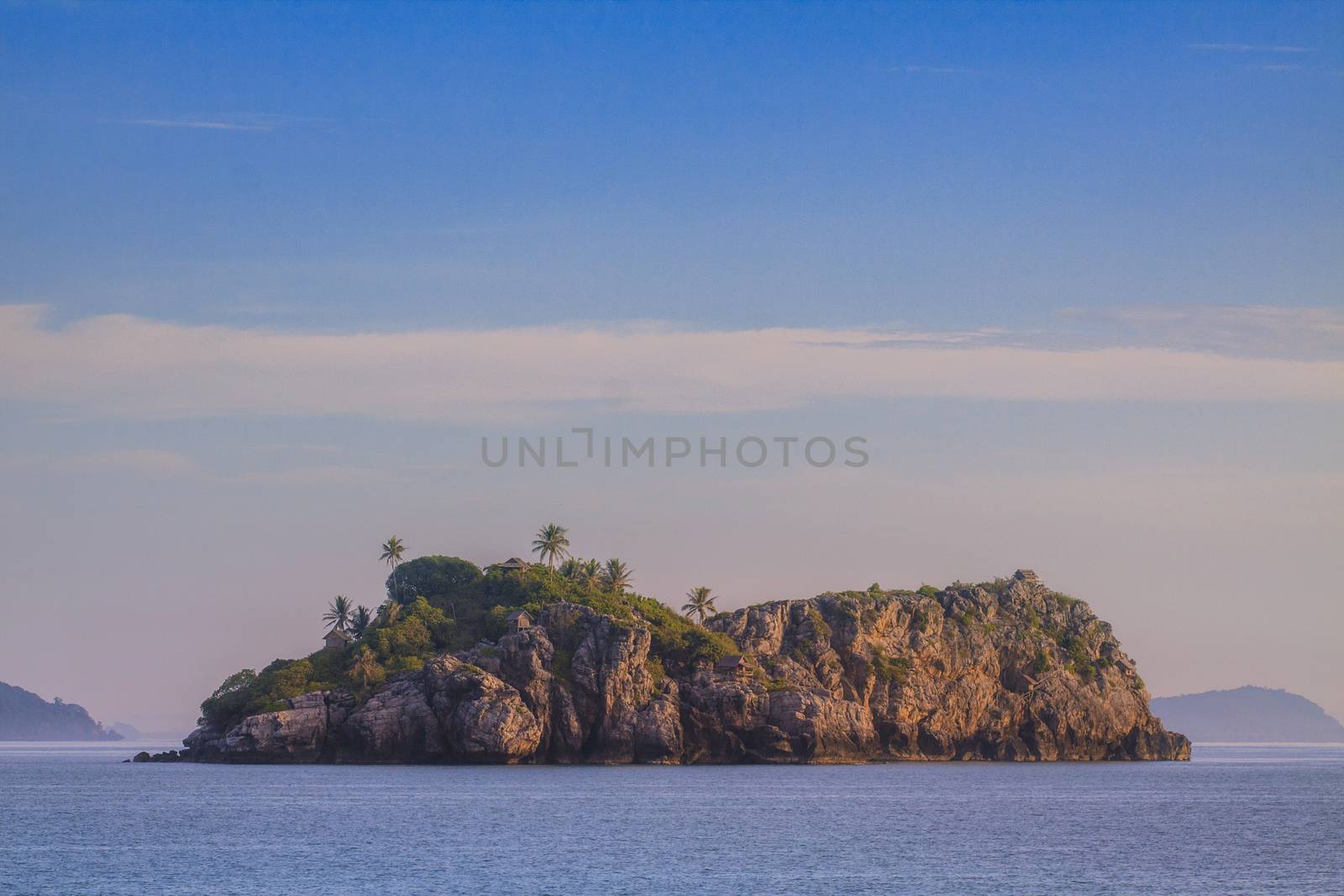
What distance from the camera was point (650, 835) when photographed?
81688 millimetres

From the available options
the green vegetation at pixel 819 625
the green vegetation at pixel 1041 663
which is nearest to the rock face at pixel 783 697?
the green vegetation at pixel 1041 663

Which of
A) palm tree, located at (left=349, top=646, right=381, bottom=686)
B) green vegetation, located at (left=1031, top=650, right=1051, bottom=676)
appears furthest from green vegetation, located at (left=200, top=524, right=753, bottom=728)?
green vegetation, located at (left=1031, top=650, right=1051, bottom=676)

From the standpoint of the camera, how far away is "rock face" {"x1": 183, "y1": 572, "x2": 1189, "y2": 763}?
14162 centimetres

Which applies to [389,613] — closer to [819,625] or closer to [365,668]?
[365,668]

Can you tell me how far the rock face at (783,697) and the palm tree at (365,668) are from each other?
2773mm

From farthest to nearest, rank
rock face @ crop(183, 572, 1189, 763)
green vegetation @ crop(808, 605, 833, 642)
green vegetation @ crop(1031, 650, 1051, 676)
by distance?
green vegetation @ crop(1031, 650, 1051, 676)
green vegetation @ crop(808, 605, 833, 642)
rock face @ crop(183, 572, 1189, 763)

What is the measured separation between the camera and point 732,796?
10756 centimetres

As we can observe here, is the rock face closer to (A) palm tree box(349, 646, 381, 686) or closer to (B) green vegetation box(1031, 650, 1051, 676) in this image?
(B) green vegetation box(1031, 650, 1051, 676)

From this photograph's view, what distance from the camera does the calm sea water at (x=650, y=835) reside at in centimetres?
6494

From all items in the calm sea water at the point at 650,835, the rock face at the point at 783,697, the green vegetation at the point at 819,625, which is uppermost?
the green vegetation at the point at 819,625

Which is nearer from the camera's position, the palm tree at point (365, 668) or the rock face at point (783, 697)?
the rock face at point (783, 697)

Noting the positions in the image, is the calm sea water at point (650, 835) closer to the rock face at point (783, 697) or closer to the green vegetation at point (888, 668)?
the rock face at point (783, 697)

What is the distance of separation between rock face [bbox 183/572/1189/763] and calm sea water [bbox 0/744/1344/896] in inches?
351

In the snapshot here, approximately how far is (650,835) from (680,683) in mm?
68518
